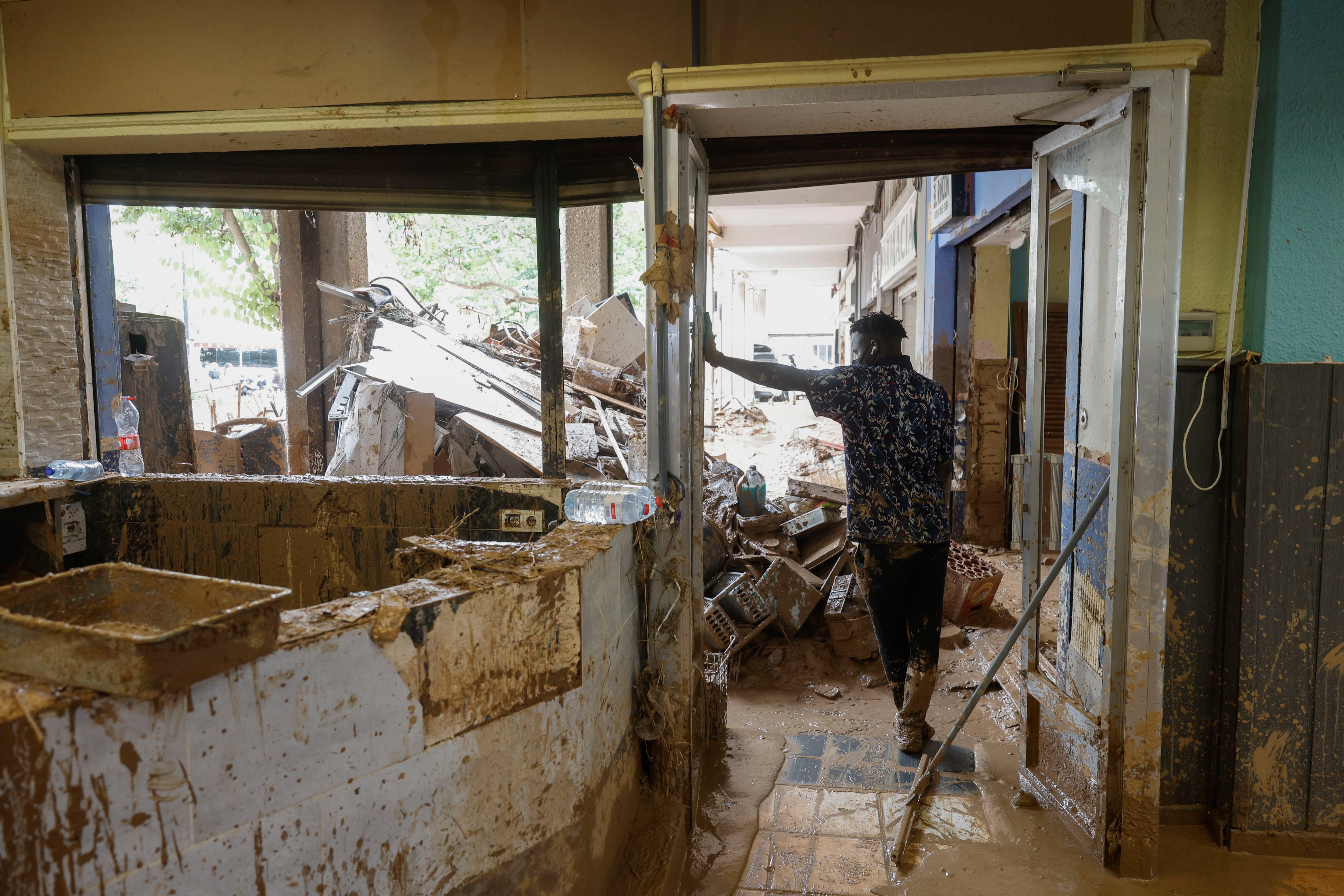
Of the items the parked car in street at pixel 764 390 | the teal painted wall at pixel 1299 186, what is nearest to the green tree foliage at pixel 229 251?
the teal painted wall at pixel 1299 186

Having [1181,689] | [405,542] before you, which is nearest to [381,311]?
[405,542]

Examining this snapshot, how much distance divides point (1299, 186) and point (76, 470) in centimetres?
477

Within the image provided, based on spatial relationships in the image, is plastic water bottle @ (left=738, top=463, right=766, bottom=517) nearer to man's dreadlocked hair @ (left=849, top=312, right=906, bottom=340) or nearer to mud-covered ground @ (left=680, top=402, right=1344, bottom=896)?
mud-covered ground @ (left=680, top=402, right=1344, bottom=896)

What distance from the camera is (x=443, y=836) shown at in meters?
1.73

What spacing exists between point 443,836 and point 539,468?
12.9 feet

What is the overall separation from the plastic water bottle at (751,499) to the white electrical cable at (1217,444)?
3086mm

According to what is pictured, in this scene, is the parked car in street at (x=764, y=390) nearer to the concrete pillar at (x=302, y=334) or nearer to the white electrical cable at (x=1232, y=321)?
the concrete pillar at (x=302, y=334)

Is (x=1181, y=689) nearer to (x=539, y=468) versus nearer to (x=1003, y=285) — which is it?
(x=539, y=468)

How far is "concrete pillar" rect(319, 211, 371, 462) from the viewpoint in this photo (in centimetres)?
775

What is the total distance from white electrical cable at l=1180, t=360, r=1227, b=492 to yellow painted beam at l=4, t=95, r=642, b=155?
2.21 meters

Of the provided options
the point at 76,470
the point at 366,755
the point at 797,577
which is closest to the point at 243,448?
the point at 76,470

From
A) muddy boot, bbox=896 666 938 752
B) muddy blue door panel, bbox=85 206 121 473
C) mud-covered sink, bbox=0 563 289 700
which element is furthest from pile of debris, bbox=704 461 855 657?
muddy blue door panel, bbox=85 206 121 473

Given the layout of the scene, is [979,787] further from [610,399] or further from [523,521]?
[610,399]

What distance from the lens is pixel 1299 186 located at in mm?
2553
